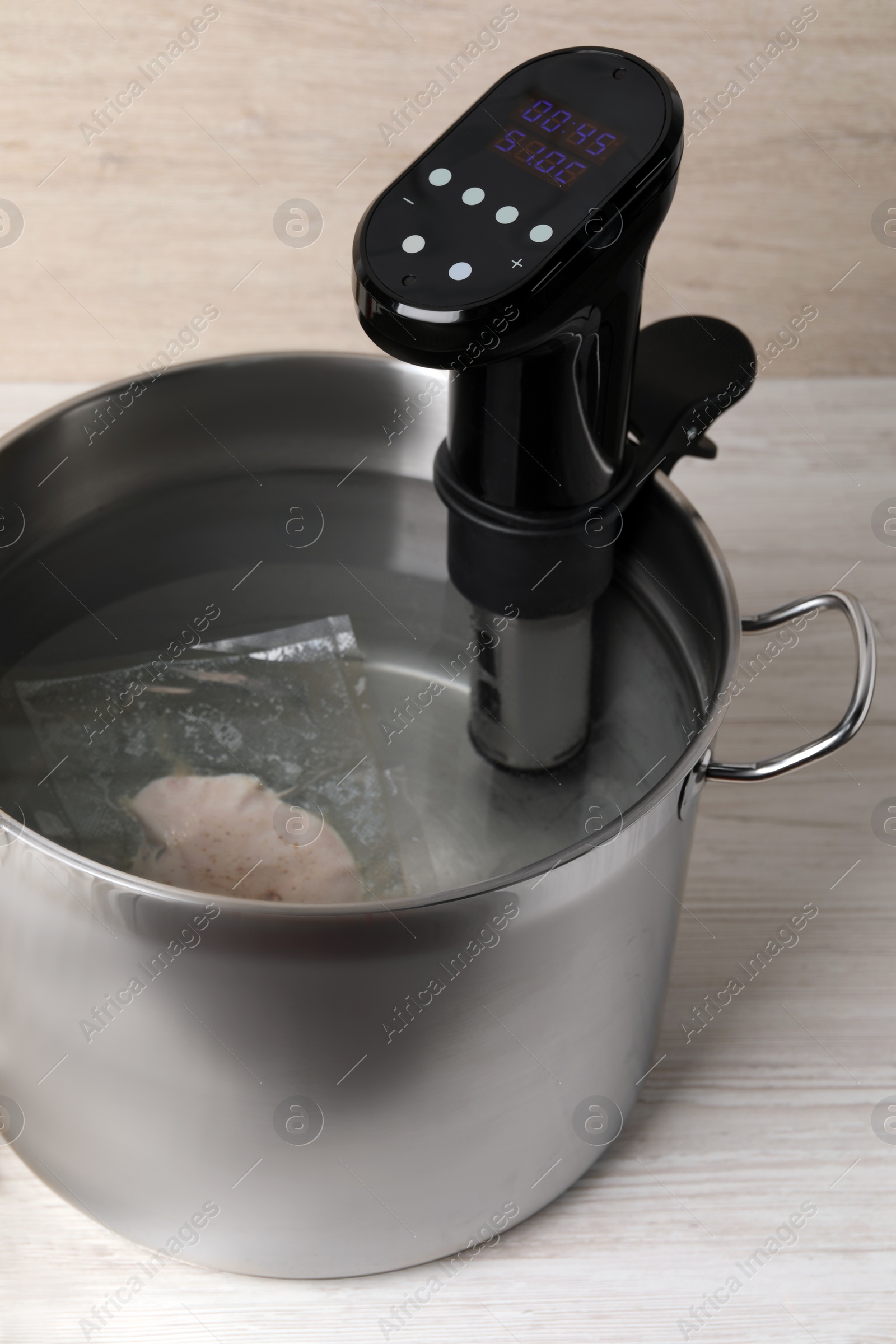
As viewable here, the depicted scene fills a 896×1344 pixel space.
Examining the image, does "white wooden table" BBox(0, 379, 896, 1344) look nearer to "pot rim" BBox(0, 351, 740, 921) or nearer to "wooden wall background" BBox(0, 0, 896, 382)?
"pot rim" BBox(0, 351, 740, 921)

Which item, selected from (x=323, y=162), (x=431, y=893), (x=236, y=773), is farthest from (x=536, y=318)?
(x=323, y=162)

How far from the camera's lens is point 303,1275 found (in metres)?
0.49

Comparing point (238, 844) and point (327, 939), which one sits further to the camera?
point (238, 844)

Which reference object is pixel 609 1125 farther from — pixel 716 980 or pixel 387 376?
pixel 387 376

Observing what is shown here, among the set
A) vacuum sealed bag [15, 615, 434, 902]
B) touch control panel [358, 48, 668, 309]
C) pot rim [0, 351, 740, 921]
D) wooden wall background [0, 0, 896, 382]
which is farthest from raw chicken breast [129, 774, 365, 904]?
wooden wall background [0, 0, 896, 382]

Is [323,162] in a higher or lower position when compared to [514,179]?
lower

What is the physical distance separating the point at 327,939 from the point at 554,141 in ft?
0.93

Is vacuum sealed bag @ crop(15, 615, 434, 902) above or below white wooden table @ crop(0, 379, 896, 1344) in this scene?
above

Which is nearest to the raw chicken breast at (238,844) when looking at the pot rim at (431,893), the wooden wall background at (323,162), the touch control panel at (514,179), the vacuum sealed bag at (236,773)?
the vacuum sealed bag at (236,773)

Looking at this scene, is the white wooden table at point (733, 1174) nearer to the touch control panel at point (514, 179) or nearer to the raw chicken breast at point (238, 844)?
the raw chicken breast at point (238, 844)

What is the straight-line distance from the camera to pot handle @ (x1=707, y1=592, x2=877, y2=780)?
19.2 inches

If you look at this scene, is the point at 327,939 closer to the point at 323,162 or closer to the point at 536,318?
the point at 536,318

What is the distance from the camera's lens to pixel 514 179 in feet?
1.44

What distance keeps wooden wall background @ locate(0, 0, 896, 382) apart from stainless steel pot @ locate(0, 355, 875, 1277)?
12.3 inches
